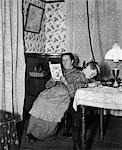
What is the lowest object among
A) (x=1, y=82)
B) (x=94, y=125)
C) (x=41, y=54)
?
(x=94, y=125)

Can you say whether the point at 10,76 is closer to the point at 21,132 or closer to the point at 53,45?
the point at 21,132

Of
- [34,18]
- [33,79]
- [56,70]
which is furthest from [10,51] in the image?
[34,18]

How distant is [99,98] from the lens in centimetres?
338

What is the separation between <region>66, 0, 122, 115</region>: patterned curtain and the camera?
5.38m

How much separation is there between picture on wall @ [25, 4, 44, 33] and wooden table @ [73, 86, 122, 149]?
255 cm

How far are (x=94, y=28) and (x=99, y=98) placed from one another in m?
2.48

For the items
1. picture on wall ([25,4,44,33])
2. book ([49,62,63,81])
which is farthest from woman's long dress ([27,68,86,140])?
picture on wall ([25,4,44,33])

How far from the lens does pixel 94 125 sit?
16.4 feet

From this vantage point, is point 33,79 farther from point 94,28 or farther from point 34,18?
point 94,28

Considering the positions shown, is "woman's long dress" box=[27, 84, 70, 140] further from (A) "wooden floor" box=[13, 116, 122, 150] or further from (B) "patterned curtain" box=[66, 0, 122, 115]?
(B) "patterned curtain" box=[66, 0, 122, 115]

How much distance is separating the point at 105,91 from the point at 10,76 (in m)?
1.46

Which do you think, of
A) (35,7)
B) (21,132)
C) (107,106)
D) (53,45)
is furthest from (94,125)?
(35,7)

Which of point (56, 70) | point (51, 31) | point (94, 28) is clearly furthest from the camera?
point (51, 31)

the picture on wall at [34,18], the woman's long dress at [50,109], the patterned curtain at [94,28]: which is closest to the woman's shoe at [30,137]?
the woman's long dress at [50,109]
